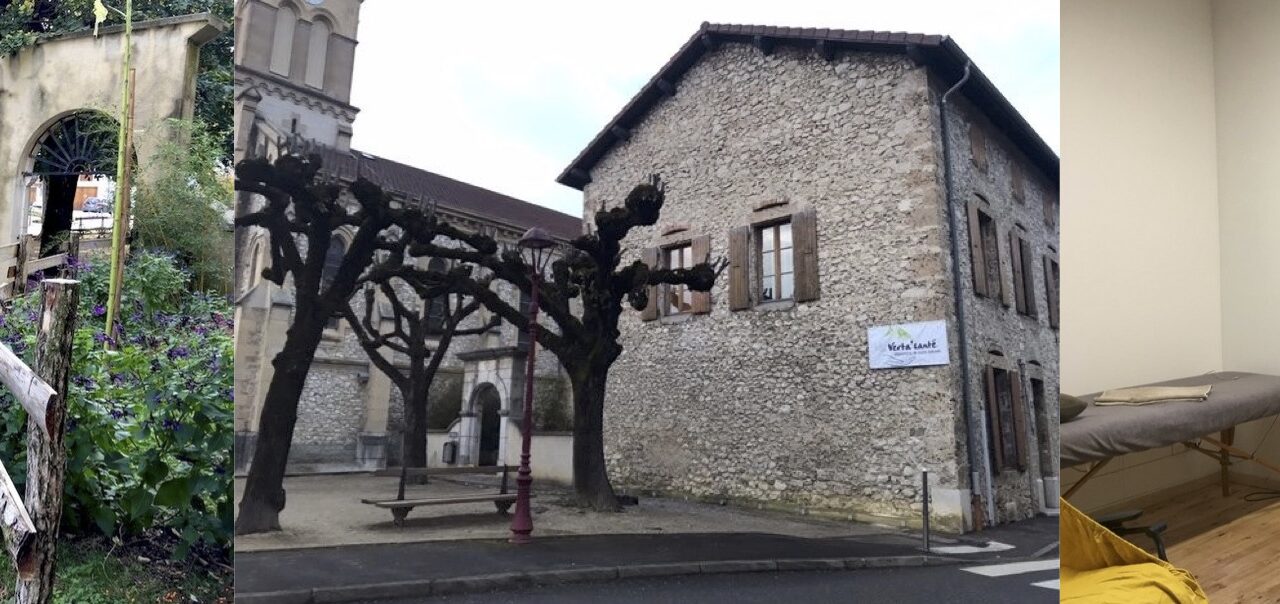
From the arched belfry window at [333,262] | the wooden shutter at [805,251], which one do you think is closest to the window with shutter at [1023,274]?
the wooden shutter at [805,251]

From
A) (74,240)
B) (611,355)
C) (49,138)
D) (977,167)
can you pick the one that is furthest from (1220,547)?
(49,138)

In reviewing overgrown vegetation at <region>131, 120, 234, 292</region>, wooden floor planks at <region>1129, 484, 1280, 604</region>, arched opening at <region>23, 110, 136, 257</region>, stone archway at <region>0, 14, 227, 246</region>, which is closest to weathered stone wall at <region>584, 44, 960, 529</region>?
overgrown vegetation at <region>131, 120, 234, 292</region>

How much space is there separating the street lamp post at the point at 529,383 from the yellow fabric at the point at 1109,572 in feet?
7.16

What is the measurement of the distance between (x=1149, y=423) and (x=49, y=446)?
15.0 ft

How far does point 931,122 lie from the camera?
130cm

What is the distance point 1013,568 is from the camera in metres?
1.42

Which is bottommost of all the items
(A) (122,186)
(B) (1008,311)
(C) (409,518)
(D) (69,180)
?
(C) (409,518)

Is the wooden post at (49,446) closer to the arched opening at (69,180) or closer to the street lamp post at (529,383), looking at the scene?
the arched opening at (69,180)

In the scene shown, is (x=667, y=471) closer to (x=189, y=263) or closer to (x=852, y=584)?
(x=852, y=584)

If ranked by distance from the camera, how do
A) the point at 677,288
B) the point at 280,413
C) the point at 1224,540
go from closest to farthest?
1. the point at 280,413
2. the point at 677,288
3. the point at 1224,540

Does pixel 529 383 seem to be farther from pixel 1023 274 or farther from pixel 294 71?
pixel 1023 274

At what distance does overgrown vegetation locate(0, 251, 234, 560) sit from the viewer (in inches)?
110

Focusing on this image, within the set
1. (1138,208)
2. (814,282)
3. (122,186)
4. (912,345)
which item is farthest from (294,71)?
(1138,208)

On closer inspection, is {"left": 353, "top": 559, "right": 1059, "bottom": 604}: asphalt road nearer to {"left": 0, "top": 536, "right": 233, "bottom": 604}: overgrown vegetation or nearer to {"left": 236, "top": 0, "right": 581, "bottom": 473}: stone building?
{"left": 236, "top": 0, "right": 581, "bottom": 473}: stone building
